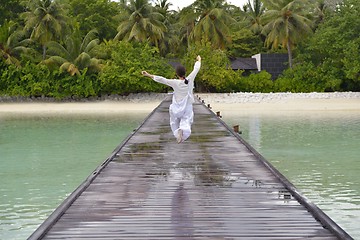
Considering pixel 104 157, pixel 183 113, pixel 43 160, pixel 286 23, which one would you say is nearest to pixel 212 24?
pixel 286 23

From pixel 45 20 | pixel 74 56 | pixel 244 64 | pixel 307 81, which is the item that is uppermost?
pixel 45 20

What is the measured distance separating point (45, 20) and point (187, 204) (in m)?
35.0

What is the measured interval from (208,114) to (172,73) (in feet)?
70.6

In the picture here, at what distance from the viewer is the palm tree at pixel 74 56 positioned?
38562 mm

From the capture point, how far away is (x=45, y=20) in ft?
127

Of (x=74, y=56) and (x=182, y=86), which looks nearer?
(x=182, y=86)

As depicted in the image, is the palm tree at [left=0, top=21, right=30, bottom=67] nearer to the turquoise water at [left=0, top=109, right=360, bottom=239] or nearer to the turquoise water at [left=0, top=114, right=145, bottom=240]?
the turquoise water at [left=0, top=109, right=360, bottom=239]

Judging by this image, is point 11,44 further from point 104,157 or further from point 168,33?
point 104,157

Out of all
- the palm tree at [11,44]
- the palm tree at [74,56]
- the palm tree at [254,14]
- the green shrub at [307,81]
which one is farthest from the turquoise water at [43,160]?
the palm tree at [254,14]

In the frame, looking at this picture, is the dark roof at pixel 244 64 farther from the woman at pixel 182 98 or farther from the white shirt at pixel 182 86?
the white shirt at pixel 182 86

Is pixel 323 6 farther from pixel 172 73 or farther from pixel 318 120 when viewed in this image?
pixel 318 120

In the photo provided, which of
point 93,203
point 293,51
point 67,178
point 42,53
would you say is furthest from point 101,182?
point 293,51

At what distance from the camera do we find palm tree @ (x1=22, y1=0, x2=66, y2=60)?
3853 cm

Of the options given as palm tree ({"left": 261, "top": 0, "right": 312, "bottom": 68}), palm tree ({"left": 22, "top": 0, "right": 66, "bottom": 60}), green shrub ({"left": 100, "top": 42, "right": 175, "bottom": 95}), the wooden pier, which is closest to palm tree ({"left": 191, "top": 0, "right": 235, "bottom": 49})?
palm tree ({"left": 261, "top": 0, "right": 312, "bottom": 68})
